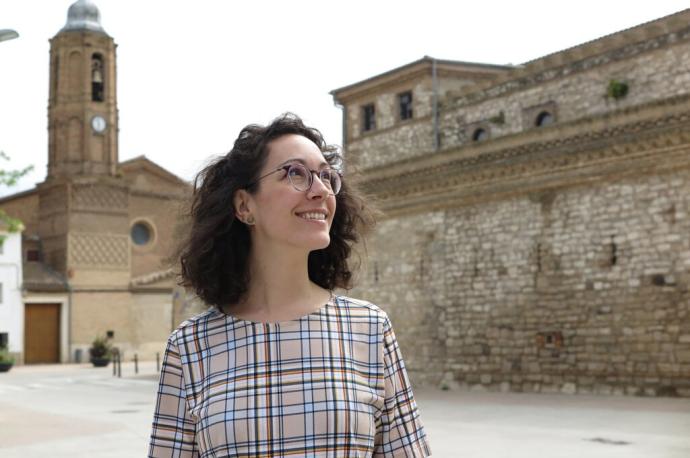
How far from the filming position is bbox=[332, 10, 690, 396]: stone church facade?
731 inches

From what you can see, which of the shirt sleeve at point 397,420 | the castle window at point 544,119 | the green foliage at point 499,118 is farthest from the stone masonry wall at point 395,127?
the shirt sleeve at point 397,420

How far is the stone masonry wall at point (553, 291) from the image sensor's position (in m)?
18.4

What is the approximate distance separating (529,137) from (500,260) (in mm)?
3067

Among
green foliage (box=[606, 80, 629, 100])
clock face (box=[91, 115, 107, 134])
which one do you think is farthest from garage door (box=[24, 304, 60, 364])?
green foliage (box=[606, 80, 629, 100])

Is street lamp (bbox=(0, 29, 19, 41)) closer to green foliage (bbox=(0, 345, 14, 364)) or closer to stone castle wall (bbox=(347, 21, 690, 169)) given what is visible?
stone castle wall (bbox=(347, 21, 690, 169))

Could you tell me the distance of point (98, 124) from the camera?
48.0 metres

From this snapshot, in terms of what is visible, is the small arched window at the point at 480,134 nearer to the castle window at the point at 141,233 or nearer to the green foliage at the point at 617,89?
the green foliage at the point at 617,89

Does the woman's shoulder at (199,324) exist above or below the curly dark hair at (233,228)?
below

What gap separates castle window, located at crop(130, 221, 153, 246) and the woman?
49.3 meters

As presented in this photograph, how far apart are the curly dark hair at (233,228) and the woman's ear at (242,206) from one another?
0.01m

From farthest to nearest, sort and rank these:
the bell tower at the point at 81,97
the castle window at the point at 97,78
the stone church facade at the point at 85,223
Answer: the castle window at the point at 97,78, the bell tower at the point at 81,97, the stone church facade at the point at 85,223

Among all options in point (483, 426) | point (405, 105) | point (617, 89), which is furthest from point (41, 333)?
point (483, 426)

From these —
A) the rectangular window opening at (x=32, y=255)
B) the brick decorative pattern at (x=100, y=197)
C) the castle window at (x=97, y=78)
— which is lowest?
the rectangular window opening at (x=32, y=255)

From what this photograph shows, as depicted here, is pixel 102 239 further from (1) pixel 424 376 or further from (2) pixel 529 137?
(2) pixel 529 137
